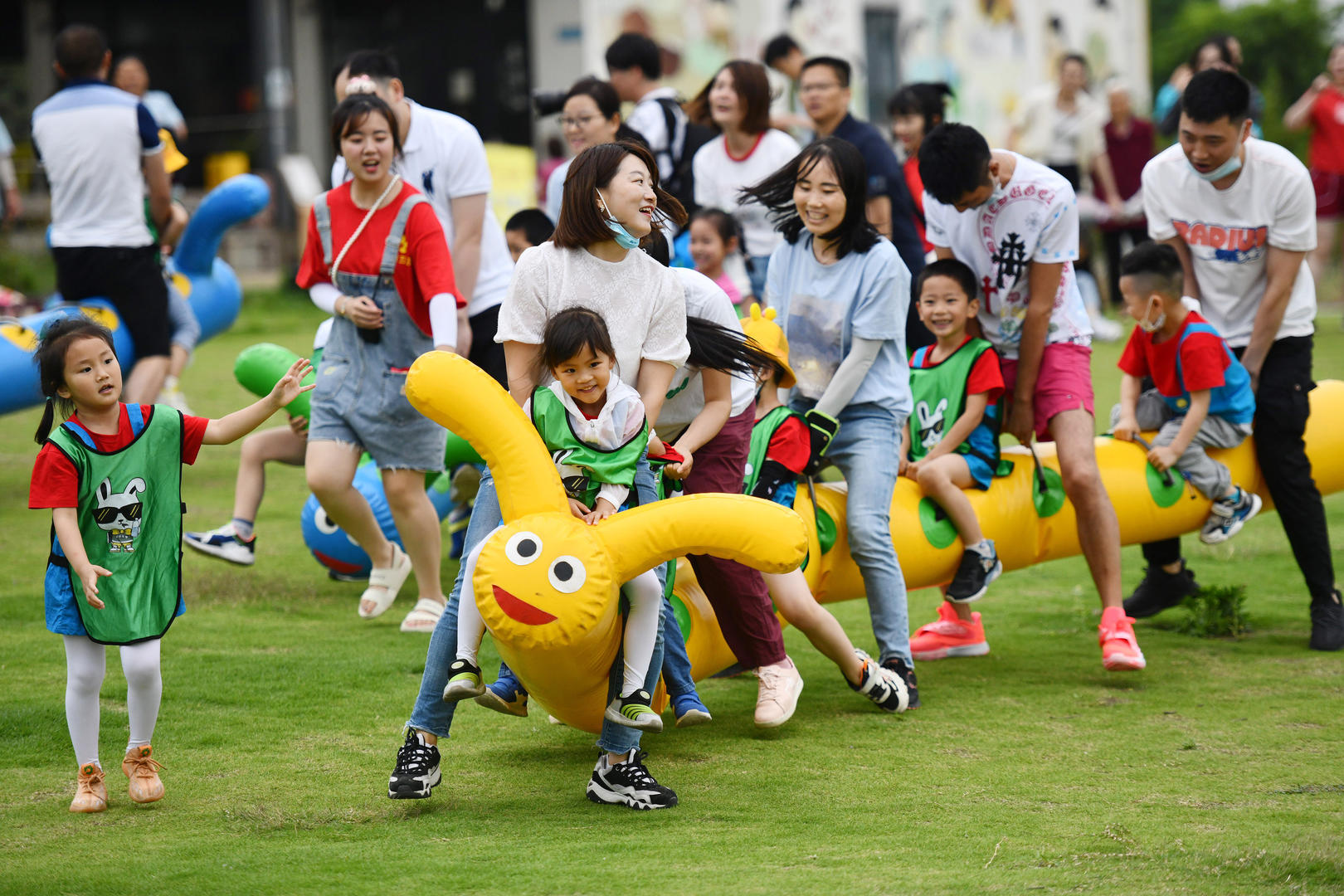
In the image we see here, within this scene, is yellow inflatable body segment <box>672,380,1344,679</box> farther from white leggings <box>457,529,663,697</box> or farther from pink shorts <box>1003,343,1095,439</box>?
white leggings <box>457,529,663,697</box>

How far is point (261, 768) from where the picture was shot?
386cm

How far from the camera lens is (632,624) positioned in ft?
11.8

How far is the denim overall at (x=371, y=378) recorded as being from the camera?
497 cm

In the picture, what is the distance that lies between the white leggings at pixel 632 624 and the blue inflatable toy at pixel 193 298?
3.97 m

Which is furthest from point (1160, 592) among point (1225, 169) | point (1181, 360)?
point (1225, 169)

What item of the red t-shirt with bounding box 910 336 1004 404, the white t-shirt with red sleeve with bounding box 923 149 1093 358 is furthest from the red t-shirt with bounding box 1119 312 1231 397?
the red t-shirt with bounding box 910 336 1004 404

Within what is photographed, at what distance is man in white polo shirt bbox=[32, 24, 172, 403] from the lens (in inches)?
270

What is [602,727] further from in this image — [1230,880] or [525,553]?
[1230,880]

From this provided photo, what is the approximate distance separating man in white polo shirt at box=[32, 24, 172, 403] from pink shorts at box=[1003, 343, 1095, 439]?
4.08 meters

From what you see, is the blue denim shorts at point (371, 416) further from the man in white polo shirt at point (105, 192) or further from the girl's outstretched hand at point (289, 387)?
the man in white polo shirt at point (105, 192)

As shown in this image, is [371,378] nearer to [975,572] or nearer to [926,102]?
[975,572]

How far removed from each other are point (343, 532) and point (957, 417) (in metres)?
2.40

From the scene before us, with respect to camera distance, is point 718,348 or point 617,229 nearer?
point 617,229

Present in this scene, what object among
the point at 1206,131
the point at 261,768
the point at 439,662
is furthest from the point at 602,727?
the point at 1206,131
